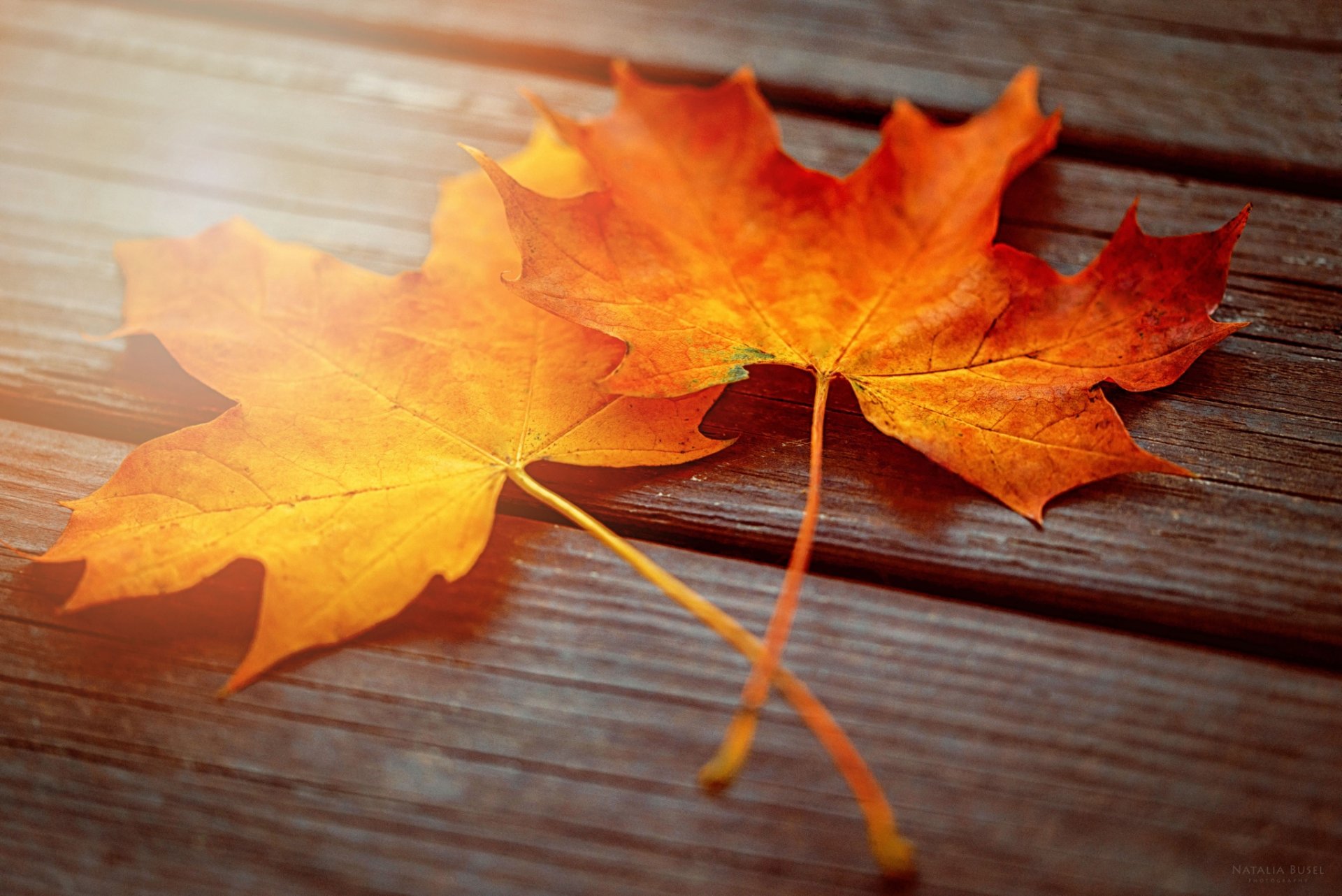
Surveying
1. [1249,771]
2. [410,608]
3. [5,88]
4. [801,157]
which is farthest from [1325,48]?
[5,88]

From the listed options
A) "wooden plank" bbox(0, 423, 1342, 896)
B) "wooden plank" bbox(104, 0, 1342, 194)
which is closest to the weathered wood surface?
"wooden plank" bbox(0, 423, 1342, 896)

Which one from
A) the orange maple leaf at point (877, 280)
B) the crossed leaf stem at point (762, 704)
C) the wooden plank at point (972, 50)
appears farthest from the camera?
the wooden plank at point (972, 50)

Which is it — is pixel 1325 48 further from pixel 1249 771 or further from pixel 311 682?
pixel 311 682

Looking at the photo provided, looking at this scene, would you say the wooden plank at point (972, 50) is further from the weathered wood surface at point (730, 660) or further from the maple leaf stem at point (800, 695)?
the maple leaf stem at point (800, 695)

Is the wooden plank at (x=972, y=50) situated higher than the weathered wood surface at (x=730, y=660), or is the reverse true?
the wooden plank at (x=972, y=50)

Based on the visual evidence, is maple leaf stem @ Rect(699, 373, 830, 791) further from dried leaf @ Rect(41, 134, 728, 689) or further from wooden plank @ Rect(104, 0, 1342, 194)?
wooden plank @ Rect(104, 0, 1342, 194)

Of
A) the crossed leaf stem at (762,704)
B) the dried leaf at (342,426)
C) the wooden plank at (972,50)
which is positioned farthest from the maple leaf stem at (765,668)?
the wooden plank at (972,50)

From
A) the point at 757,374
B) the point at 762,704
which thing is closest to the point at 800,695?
the point at 762,704

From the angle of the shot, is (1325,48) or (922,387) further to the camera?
(1325,48)
